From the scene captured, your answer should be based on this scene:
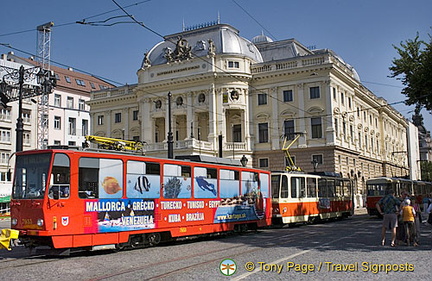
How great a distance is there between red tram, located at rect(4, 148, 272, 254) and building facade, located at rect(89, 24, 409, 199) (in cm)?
2933

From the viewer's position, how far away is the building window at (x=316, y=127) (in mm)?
47625

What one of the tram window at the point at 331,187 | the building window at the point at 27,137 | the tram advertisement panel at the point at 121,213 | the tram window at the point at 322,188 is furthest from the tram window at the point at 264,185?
the building window at the point at 27,137

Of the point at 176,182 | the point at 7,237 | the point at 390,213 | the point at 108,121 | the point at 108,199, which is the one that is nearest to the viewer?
the point at 7,237

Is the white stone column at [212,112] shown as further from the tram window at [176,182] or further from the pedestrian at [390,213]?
the pedestrian at [390,213]

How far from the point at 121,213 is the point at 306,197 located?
14339 millimetres

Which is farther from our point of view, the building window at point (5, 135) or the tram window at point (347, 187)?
the building window at point (5, 135)

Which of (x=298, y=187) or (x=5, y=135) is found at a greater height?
(x=5, y=135)

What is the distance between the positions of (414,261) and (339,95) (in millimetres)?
39733

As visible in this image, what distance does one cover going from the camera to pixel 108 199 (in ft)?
45.4

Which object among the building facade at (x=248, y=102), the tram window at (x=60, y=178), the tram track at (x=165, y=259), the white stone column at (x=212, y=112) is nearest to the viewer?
the tram track at (x=165, y=259)

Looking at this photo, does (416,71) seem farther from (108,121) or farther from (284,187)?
(108,121)

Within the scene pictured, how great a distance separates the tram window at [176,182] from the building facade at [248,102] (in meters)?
29.6

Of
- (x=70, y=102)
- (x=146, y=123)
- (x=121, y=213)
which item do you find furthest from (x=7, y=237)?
(x=70, y=102)

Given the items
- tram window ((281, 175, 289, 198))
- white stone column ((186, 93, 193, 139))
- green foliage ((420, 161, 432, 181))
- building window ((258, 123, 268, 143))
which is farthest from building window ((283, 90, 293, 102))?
green foliage ((420, 161, 432, 181))
